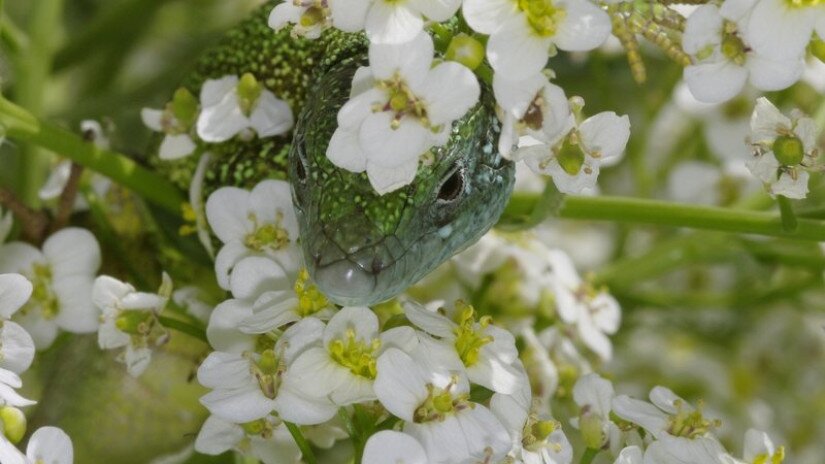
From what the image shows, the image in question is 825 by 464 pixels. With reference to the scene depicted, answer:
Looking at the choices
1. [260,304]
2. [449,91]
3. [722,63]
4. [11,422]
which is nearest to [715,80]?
[722,63]

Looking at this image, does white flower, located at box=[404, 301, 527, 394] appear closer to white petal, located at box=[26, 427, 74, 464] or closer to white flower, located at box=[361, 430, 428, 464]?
white flower, located at box=[361, 430, 428, 464]

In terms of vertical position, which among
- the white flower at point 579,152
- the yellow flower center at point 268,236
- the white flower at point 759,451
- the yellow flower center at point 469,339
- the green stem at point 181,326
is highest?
the white flower at point 579,152

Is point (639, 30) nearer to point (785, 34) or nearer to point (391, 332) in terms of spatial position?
point (785, 34)

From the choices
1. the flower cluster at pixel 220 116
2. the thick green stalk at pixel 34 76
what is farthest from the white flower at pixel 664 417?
the thick green stalk at pixel 34 76

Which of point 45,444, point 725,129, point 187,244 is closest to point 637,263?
point 725,129

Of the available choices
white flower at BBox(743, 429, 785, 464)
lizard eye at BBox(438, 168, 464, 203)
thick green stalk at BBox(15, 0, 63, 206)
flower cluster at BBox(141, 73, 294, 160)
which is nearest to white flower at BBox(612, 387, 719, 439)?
white flower at BBox(743, 429, 785, 464)

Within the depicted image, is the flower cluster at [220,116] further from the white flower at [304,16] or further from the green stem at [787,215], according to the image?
the green stem at [787,215]
